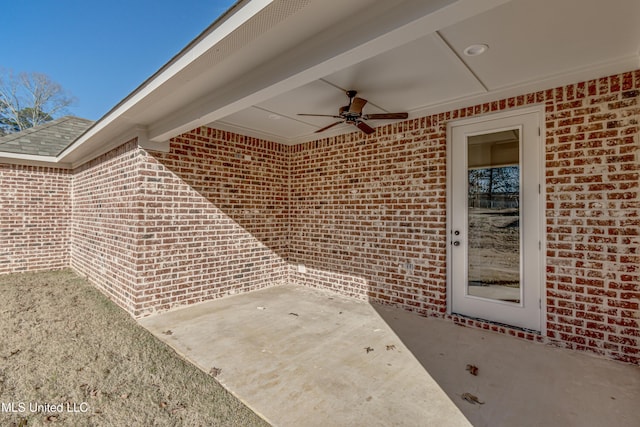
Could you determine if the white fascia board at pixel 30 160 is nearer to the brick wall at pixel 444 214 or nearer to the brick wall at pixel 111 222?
the brick wall at pixel 111 222

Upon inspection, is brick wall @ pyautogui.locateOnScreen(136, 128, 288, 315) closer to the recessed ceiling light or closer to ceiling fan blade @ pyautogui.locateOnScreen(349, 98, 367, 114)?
ceiling fan blade @ pyautogui.locateOnScreen(349, 98, 367, 114)

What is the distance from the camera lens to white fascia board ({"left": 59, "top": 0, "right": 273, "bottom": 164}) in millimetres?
1868

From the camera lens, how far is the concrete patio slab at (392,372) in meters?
2.11

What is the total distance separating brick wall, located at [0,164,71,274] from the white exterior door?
804cm

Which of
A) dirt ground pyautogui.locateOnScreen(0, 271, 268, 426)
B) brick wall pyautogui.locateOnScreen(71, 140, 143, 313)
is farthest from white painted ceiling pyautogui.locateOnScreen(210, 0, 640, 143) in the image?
dirt ground pyautogui.locateOnScreen(0, 271, 268, 426)

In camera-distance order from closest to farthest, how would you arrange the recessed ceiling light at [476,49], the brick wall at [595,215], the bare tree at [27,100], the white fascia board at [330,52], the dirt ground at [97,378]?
the white fascia board at [330,52] < the dirt ground at [97,378] < the recessed ceiling light at [476,49] < the brick wall at [595,215] < the bare tree at [27,100]

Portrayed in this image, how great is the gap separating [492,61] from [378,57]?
41.2 inches

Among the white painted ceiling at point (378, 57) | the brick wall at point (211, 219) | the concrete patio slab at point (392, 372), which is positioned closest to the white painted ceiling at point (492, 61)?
the white painted ceiling at point (378, 57)

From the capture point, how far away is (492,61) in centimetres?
272

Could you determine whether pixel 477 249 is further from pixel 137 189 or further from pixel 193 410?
pixel 137 189

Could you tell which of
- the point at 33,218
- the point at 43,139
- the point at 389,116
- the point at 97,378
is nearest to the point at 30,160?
the point at 43,139

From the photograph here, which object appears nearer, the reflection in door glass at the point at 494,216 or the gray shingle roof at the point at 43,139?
the reflection in door glass at the point at 494,216

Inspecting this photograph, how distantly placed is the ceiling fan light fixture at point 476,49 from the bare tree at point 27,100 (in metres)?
21.1

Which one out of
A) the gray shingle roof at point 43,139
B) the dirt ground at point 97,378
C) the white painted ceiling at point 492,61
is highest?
the gray shingle roof at point 43,139
